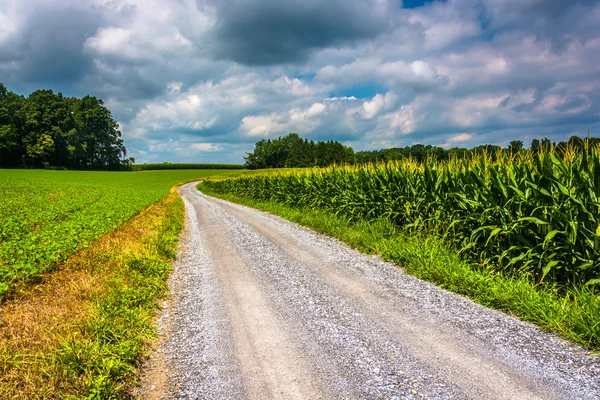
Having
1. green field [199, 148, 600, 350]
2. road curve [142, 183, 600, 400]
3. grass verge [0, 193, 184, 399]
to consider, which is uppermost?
green field [199, 148, 600, 350]

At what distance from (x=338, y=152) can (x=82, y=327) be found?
10121 centimetres

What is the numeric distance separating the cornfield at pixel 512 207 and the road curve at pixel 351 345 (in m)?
1.67

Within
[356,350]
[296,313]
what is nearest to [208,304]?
[296,313]

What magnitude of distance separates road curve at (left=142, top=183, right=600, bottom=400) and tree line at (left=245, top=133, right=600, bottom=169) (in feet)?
13.1

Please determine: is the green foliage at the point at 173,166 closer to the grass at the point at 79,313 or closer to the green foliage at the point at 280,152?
the green foliage at the point at 280,152

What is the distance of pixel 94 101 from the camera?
341 ft

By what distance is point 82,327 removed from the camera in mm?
4520

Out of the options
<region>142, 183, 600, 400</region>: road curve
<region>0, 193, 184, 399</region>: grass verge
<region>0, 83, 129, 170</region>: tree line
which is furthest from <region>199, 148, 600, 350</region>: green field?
<region>0, 83, 129, 170</region>: tree line

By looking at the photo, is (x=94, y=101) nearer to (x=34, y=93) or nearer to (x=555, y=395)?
(x=34, y=93)

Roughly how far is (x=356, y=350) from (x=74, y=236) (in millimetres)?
9325

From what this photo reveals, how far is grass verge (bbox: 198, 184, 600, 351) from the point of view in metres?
4.42

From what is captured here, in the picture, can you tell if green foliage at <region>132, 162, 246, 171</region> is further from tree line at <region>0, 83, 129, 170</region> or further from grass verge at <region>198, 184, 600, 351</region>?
grass verge at <region>198, 184, 600, 351</region>

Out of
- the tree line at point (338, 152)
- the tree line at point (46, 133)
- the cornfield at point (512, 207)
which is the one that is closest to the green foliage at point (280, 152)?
the tree line at point (338, 152)

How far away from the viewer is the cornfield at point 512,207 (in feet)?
18.2
